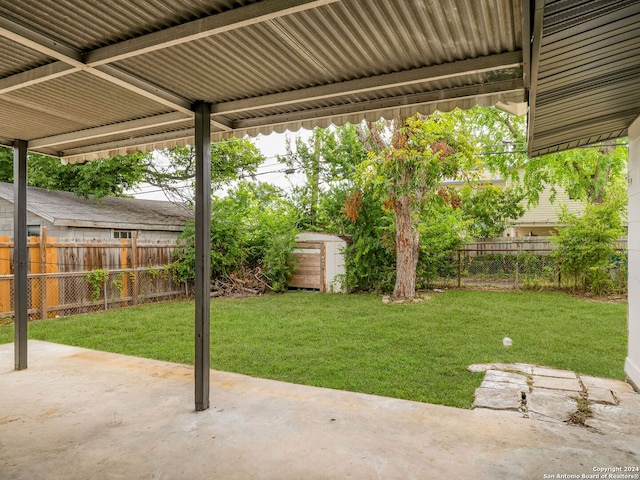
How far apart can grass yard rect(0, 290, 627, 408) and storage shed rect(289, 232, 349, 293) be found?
1446 mm

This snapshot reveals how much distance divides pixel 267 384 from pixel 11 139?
11.6 feet

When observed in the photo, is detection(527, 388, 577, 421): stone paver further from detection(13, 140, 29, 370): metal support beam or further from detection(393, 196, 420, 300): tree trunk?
detection(393, 196, 420, 300): tree trunk

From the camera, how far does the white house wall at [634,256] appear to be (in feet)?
12.4

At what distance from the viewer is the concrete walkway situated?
236 cm

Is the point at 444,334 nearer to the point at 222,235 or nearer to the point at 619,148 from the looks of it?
the point at 222,235

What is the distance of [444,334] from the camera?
607 centimetres

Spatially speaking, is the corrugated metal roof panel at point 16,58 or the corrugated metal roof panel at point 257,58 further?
the corrugated metal roof panel at point 16,58

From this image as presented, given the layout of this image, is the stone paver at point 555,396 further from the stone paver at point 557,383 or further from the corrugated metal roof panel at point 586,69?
the corrugated metal roof panel at point 586,69

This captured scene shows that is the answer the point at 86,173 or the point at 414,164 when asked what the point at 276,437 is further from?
the point at 86,173

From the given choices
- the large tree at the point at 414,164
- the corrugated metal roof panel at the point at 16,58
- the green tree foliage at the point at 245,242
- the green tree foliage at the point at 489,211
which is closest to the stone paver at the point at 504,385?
the corrugated metal roof panel at the point at 16,58

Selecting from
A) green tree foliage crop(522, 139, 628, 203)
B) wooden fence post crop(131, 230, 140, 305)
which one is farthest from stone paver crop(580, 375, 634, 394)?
green tree foliage crop(522, 139, 628, 203)

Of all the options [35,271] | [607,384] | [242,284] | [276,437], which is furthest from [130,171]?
[607,384]

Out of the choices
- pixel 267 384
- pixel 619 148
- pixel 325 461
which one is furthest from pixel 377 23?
pixel 619 148

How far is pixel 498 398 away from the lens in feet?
11.7
